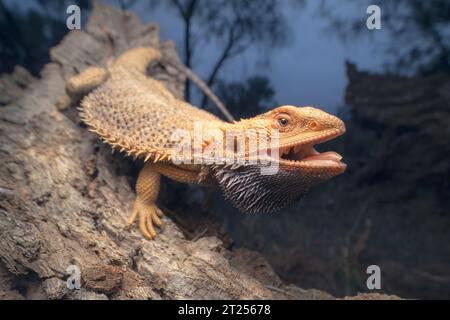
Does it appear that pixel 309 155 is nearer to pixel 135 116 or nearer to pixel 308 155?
pixel 308 155

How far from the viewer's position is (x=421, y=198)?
5.06 m

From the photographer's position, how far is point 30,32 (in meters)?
5.32

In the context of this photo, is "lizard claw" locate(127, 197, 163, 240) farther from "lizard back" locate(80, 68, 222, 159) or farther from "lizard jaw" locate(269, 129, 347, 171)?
"lizard jaw" locate(269, 129, 347, 171)

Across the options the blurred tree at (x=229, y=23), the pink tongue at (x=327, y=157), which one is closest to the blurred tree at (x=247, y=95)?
the blurred tree at (x=229, y=23)

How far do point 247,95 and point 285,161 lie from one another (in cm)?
321

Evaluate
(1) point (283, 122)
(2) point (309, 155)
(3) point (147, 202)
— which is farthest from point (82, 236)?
(2) point (309, 155)

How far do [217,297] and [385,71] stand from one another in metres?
4.54

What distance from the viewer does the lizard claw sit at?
2.97 metres

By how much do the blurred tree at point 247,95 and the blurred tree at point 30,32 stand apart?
290cm

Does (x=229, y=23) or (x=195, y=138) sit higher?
(x=229, y=23)

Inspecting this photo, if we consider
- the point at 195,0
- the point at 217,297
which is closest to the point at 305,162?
the point at 217,297

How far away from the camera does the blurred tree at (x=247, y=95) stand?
17.4 ft

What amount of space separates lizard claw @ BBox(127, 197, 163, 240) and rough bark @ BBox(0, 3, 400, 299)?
80mm
